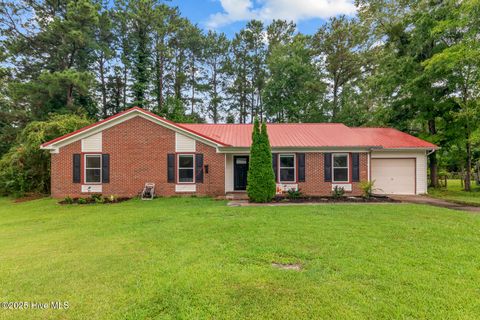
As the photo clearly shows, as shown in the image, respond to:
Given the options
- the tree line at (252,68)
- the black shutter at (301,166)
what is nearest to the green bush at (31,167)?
the tree line at (252,68)

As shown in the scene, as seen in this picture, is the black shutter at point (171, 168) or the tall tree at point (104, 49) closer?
the black shutter at point (171, 168)

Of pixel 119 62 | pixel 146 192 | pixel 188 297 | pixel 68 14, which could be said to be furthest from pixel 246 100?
pixel 188 297

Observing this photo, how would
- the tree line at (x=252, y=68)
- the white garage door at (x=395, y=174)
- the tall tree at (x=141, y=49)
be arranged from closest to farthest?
the white garage door at (x=395, y=174)
the tree line at (x=252, y=68)
the tall tree at (x=141, y=49)

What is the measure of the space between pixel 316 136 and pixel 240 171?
16.7 ft

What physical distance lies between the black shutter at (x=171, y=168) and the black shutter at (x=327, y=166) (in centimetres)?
808

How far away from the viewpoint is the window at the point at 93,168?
12477 millimetres

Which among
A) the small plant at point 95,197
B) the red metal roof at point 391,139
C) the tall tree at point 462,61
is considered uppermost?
the tall tree at point 462,61

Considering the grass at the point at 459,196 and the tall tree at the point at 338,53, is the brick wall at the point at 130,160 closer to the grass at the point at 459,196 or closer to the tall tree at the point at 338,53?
the grass at the point at 459,196

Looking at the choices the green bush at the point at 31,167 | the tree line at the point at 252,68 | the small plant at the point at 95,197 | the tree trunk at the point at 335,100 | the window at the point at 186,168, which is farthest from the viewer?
the tree trunk at the point at 335,100

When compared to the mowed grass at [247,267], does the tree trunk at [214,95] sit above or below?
above

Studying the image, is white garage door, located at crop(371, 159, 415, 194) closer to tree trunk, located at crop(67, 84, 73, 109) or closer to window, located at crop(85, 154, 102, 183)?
window, located at crop(85, 154, 102, 183)

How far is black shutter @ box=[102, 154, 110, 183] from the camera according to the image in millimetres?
12445

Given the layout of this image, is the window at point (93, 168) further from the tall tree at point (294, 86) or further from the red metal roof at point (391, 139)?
the tall tree at point (294, 86)

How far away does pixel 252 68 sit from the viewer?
30.0 metres
